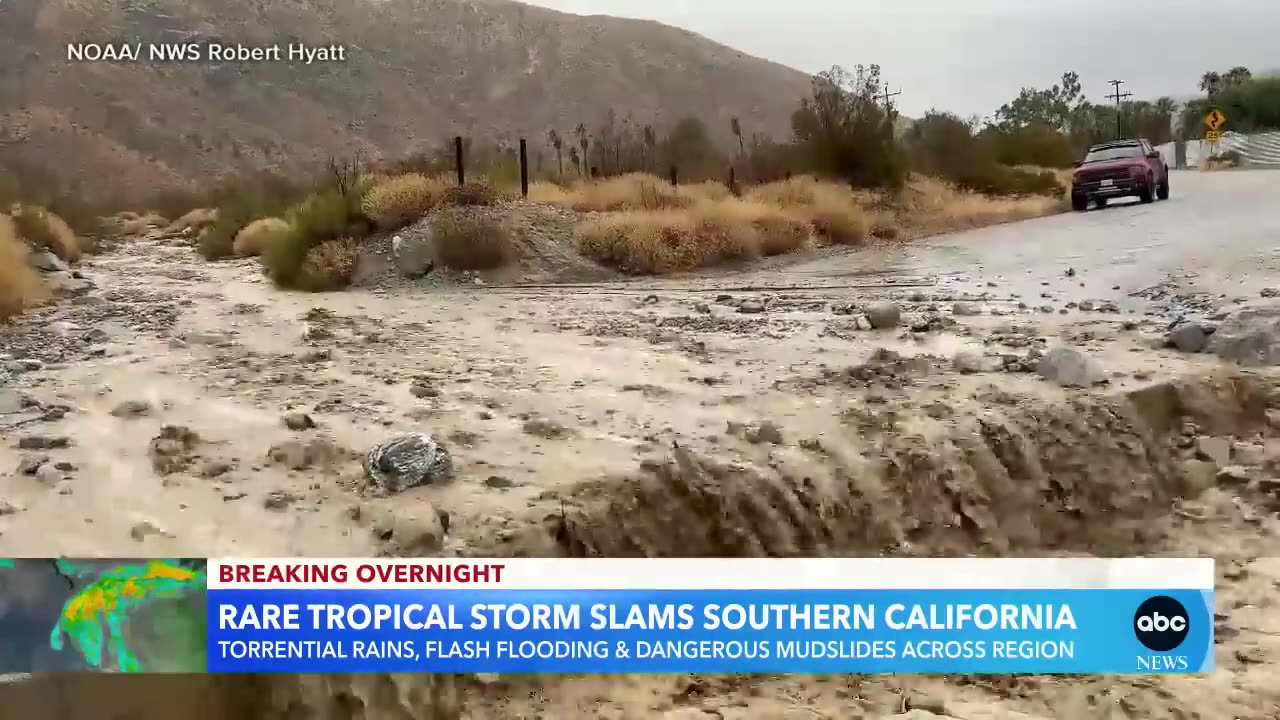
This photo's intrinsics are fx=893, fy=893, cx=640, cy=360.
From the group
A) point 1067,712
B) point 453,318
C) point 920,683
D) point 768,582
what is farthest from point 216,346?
point 1067,712

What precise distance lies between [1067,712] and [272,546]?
1.41 meters

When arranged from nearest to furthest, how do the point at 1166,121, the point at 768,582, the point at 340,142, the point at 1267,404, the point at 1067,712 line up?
the point at 1067,712 → the point at 768,582 → the point at 1267,404 → the point at 1166,121 → the point at 340,142

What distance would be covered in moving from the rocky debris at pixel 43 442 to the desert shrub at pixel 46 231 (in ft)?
1.56

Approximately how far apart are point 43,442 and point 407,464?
0.77m

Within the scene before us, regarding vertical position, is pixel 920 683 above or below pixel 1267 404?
below

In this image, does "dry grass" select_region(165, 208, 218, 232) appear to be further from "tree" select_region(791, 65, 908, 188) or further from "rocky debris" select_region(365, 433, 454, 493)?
"tree" select_region(791, 65, 908, 188)

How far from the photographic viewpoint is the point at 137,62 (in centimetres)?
188

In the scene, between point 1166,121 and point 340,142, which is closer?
point 1166,121

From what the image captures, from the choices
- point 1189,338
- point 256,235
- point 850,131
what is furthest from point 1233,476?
point 256,235

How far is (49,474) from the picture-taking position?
1725mm

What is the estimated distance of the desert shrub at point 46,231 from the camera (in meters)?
1.98

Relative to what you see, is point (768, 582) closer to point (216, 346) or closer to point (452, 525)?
point (452, 525)

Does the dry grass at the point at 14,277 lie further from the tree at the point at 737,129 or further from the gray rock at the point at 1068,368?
the gray rock at the point at 1068,368

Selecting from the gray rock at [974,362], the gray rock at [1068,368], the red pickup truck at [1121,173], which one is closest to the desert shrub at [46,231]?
the gray rock at [974,362]
